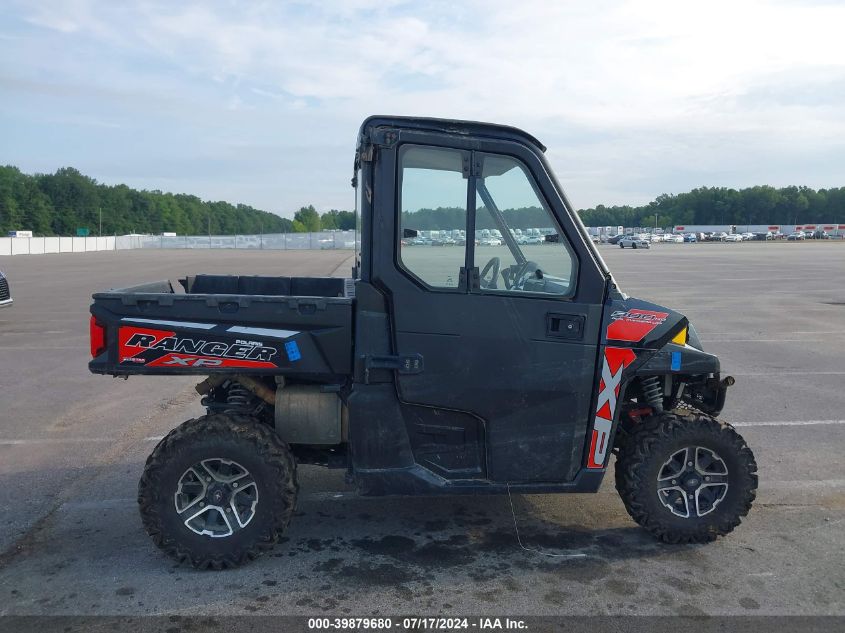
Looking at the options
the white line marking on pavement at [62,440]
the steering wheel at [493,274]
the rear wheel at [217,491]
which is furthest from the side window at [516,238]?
the white line marking on pavement at [62,440]

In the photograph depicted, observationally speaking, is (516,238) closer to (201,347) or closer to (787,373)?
(201,347)

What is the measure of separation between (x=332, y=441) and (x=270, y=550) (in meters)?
0.69

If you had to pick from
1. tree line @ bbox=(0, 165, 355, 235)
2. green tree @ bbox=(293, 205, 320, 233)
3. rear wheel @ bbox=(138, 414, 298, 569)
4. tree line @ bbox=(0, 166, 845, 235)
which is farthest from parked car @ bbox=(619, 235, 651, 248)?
rear wheel @ bbox=(138, 414, 298, 569)

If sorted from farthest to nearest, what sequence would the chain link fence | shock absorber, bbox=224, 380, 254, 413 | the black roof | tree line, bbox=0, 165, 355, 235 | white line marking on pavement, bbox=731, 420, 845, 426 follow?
tree line, bbox=0, 165, 355, 235 → the chain link fence → white line marking on pavement, bbox=731, 420, 845, 426 → shock absorber, bbox=224, 380, 254, 413 → the black roof

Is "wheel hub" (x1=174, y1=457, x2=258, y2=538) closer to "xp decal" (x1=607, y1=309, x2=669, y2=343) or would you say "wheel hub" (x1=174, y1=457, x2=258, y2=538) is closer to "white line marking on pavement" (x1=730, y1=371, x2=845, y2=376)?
"xp decal" (x1=607, y1=309, x2=669, y2=343)

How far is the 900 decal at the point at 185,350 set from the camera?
3844 millimetres

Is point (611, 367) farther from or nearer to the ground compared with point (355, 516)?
farther from the ground

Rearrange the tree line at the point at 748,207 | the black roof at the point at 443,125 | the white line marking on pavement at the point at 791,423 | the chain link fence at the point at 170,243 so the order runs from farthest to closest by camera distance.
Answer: the tree line at the point at 748,207
the chain link fence at the point at 170,243
the white line marking on pavement at the point at 791,423
the black roof at the point at 443,125

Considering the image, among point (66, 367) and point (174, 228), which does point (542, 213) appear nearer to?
point (66, 367)

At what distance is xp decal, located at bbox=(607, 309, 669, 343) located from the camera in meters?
3.90

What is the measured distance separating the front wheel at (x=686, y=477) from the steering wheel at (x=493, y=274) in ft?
4.16

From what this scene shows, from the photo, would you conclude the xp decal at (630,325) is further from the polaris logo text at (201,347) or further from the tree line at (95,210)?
the tree line at (95,210)

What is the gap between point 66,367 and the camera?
9.70 meters

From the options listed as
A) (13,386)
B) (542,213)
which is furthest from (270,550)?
(13,386)
